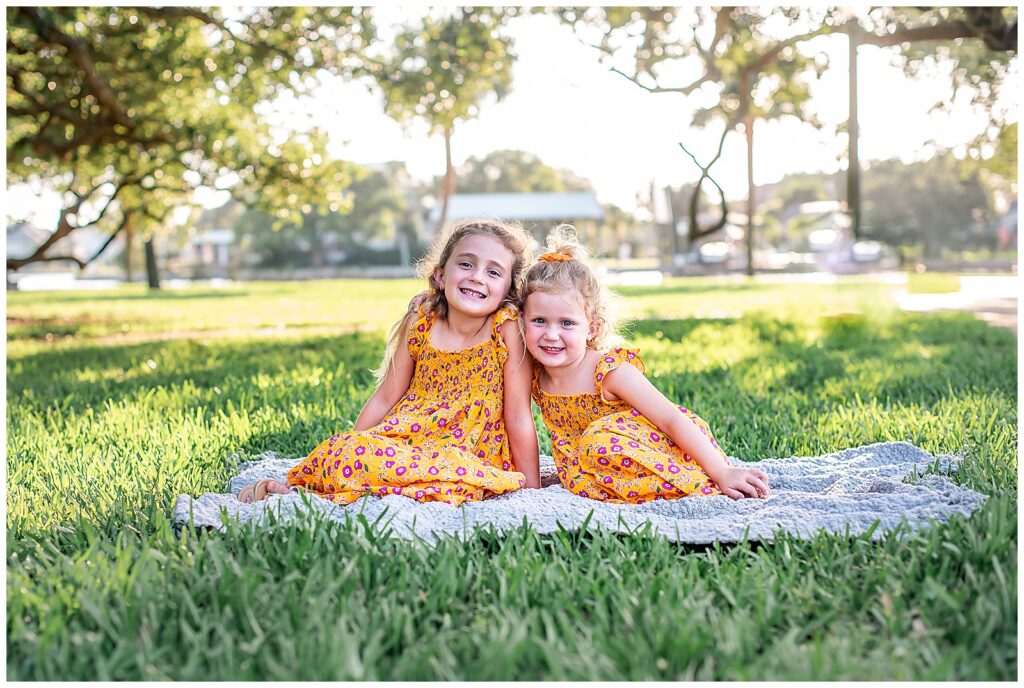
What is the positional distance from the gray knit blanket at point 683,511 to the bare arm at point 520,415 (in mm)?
240

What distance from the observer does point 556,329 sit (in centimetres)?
325

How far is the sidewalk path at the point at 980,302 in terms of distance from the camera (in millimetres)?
11281

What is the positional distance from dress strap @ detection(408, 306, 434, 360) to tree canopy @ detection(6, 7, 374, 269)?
21.6 ft

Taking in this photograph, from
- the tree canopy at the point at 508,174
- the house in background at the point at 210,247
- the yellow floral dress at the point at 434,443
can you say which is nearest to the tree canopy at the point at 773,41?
the yellow floral dress at the point at 434,443

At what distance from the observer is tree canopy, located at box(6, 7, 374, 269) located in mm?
10008

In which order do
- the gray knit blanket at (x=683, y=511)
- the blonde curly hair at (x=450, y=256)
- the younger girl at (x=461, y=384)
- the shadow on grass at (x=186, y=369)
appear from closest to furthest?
the gray knit blanket at (x=683, y=511) → the younger girl at (x=461, y=384) → the blonde curly hair at (x=450, y=256) → the shadow on grass at (x=186, y=369)

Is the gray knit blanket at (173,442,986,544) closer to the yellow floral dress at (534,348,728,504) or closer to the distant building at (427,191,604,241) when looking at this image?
the yellow floral dress at (534,348,728,504)

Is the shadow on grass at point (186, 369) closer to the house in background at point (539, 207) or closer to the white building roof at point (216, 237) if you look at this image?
the house in background at point (539, 207)

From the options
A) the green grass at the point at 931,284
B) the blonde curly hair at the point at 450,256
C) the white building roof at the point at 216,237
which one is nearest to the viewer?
the blonde curly hair at the point at 450,256

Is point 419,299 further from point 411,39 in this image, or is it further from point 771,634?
point 411,39

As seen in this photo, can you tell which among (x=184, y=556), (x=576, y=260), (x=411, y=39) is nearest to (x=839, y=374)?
(x=576, y=260)

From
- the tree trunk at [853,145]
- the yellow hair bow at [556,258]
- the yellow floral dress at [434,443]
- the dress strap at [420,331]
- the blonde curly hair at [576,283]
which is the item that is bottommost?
the yellow floral dress at [434,443]

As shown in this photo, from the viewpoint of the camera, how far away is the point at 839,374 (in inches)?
245

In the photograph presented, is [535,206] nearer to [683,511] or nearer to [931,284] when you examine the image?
[931,284]
